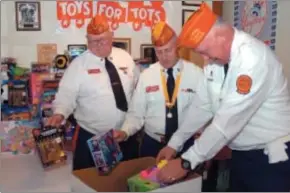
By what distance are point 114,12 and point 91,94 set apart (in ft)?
5.05

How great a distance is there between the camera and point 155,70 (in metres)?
2.40

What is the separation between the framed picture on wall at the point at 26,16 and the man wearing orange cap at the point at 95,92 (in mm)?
1226

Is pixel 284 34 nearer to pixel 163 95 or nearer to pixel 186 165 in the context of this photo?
pixel 163 95

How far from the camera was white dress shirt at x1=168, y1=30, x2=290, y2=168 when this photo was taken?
52.5 inches

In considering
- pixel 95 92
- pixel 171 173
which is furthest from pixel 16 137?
pixel 171 173

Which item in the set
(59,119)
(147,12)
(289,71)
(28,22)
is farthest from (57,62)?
(289,71)

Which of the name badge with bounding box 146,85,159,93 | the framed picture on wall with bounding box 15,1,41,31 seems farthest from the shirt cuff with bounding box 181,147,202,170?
the framed picture on wall with bounding box 15,1,41,31

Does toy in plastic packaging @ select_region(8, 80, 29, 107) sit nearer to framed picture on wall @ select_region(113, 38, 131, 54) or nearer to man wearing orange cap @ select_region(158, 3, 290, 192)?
framed picture on wall @ select_region(113, 38, 131, 54)

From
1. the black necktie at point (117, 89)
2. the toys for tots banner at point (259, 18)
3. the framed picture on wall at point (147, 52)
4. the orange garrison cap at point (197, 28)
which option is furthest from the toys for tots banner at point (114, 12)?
the orange garrison cap at point (197, 28)

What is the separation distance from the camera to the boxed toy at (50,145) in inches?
74.5

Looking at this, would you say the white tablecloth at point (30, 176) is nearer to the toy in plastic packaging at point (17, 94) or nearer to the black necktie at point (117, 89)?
the black necktie at point (117, 89)

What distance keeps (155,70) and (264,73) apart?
113cm

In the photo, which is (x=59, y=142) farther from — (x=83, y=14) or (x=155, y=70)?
(x=83, y=14)

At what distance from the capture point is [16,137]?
252cm
